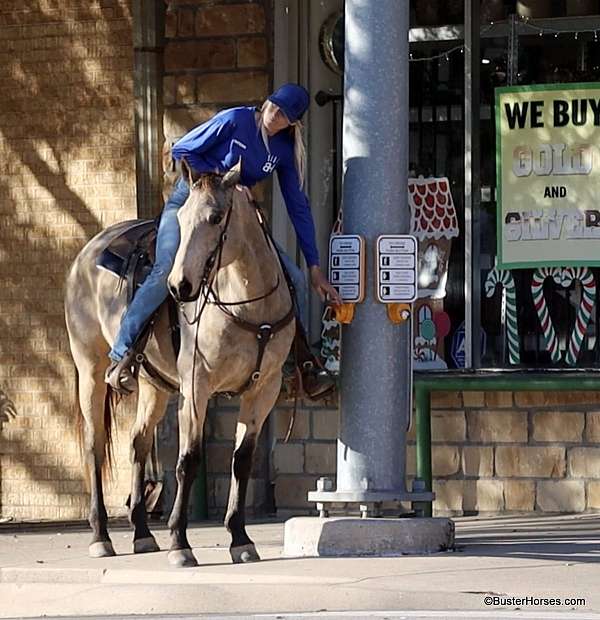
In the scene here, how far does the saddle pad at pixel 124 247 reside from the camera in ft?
34.2

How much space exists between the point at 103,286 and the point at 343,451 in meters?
1.91

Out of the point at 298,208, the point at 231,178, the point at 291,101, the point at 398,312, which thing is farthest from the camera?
the point at 298,208

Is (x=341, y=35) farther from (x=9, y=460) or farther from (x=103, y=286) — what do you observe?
(x=9, y=460)

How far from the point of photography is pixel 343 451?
32.4 feet

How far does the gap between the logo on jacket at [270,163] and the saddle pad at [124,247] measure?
94 cm

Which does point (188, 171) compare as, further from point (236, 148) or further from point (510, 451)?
point (510, 451)

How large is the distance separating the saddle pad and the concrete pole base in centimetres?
192

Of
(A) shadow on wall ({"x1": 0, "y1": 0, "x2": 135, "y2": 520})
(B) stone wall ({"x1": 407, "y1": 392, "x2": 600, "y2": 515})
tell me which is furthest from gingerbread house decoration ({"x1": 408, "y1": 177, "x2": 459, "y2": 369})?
(A) shadow on wall ({"x1": 0, "y1": 0, "x2": 135, "y2": 520})

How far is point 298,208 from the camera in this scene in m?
9.97

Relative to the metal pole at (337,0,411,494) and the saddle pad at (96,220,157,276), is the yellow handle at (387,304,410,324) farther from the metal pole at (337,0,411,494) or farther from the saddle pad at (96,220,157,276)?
the saddle pad at (96,220,157,276)

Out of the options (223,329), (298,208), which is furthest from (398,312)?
(223,329)

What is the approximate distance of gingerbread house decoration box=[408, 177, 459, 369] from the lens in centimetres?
1274

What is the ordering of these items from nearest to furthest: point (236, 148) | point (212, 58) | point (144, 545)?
1. point (236, 148)
2. point (144, 545)
3. point (212, 58)

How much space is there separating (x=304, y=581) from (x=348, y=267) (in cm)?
195
